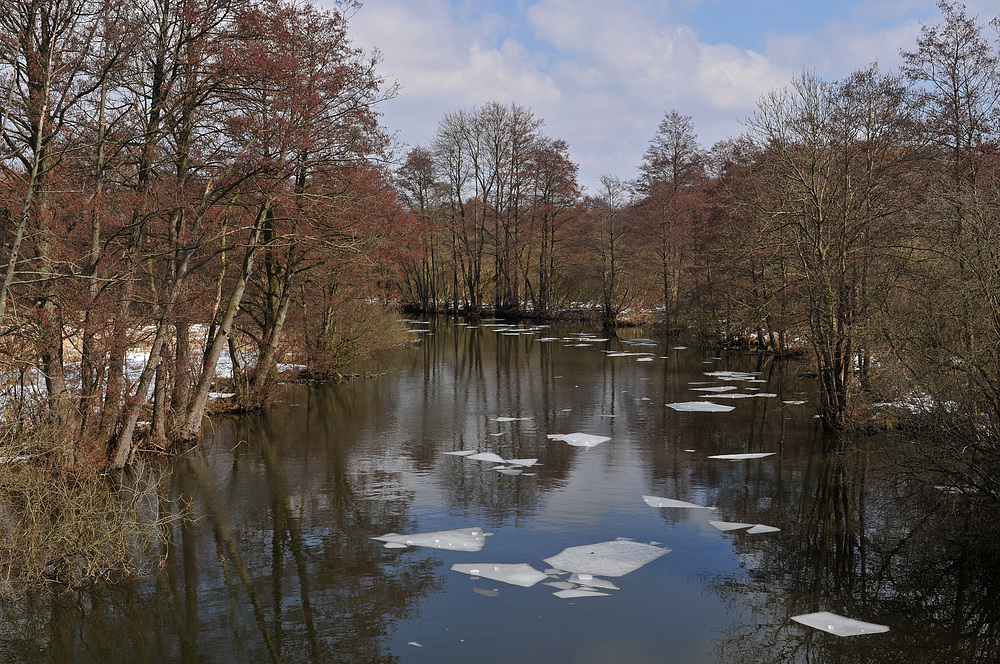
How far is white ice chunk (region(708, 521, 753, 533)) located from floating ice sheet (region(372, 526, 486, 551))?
3.00 m

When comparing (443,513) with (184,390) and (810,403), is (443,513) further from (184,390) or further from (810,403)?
(810,403)

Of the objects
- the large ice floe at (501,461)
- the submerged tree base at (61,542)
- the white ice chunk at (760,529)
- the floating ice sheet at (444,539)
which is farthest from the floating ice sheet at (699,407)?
the submerged tree base at (61,542)

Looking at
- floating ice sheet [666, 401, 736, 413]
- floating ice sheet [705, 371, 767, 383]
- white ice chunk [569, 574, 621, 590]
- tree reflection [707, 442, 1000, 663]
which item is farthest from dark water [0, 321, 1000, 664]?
floating ice sheet [705, 371, 767, 383]

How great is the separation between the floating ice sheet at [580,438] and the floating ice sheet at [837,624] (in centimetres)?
734

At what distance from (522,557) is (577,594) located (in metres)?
1.15

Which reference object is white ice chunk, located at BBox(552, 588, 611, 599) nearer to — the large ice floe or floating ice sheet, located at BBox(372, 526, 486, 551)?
floating ice sheet, located at BBox(372, 526, 486, 551)

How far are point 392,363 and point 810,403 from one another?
48.9 feet

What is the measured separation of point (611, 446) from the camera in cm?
1436

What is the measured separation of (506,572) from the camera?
835cm

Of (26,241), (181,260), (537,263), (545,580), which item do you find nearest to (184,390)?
(181,260)

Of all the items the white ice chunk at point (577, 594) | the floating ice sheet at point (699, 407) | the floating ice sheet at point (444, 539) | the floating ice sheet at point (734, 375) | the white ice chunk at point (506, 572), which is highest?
the floating ice sheet at point (734, 375)

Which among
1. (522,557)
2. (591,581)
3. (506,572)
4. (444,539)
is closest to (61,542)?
(444,539)

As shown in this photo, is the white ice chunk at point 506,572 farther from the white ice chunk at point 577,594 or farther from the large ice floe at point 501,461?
the large ice floe at point 501,461

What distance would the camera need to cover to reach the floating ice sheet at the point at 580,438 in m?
14.6
